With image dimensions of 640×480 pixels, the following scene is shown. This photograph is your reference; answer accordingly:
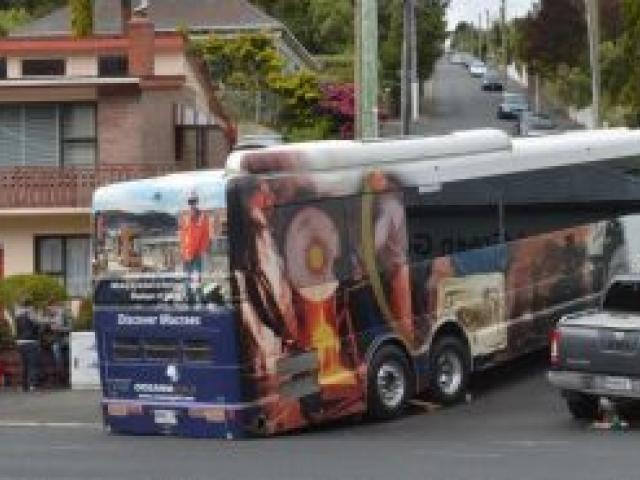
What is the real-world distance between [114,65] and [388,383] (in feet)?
66.5

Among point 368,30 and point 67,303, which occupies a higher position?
point 368,30

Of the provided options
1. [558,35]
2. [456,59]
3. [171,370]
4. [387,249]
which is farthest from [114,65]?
[456,59]

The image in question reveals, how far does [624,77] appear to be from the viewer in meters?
73.3

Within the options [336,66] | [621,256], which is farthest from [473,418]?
[336,66]

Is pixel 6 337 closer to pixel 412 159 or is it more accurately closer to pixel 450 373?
pixel 450 373

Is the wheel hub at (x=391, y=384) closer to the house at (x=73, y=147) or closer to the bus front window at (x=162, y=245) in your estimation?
A: the bus front window at (x=162, y=245)

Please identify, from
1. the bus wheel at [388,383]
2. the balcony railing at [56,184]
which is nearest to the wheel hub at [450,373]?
the bus wheel at [388,383]

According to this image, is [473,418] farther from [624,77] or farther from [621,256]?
[624,77]

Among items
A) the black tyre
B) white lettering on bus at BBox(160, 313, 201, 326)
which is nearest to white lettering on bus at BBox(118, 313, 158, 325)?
white lettering on bus at BBox(160, 313, 201, 326)

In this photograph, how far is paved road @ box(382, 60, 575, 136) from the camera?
78.8 meters

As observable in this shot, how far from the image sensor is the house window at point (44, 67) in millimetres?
39500

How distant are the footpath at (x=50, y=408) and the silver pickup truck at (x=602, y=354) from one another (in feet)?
23.1

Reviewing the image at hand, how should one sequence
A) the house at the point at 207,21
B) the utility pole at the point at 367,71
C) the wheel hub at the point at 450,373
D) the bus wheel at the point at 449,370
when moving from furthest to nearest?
the house at the point at 207,21, the utility pole at the point at 367,71, the wheel hub at the point at 450,373, the bus wheel at the point at 449,370

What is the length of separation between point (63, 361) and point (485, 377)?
8.06 m
